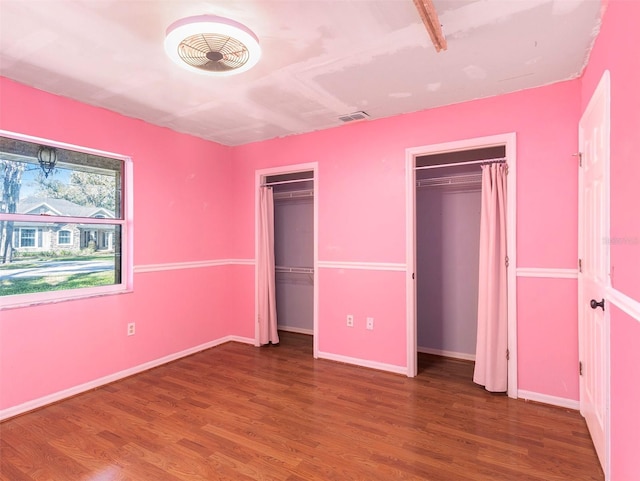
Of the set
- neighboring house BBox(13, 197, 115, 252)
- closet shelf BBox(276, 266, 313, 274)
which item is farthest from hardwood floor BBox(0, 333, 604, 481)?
closet shelf BBox(276, 266, 313, 274)

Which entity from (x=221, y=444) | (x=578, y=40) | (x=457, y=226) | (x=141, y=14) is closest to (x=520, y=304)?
(x=457, y=226)

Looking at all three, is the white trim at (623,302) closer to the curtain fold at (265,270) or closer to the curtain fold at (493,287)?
the curtain fold at (493,287)

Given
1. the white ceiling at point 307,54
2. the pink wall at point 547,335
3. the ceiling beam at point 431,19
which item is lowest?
the pink wall at point 547,335

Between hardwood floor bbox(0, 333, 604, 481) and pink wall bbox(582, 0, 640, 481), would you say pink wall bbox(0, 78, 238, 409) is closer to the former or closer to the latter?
hardwood floor bbox(0, 333, 604, 481)

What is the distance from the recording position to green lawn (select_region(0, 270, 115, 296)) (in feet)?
8.66

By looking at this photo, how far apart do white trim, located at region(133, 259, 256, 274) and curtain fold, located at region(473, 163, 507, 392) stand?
2.68m

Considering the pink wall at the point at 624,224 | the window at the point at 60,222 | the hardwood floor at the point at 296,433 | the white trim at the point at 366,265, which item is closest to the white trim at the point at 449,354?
the hardwood floor at the point at 296,433

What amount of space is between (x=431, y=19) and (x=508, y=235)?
1.87 m

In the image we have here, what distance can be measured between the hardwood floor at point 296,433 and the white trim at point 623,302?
102cm

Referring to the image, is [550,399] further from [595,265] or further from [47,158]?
[47,158]

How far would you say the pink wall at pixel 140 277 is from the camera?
2.63 metres

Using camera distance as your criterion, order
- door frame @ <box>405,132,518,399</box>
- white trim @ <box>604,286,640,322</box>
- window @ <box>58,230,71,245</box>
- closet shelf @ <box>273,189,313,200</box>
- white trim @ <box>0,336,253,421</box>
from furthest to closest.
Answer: closet shelf @ <box>273,189,313,200</box>
window @ <box>58,230,71,245</box>
door frame @ <box>405,132,518,399</box>
white trim @ <box>0,336,253,421</box>
white trim @ <box>604,286,640,322</box>

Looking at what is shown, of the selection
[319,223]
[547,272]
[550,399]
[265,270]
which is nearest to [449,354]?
[550,399]

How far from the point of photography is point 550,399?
8.74 feet
